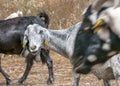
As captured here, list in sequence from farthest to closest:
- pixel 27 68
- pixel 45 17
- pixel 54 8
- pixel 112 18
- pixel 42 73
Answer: pixel 54 8
pixel 42 73
pixel 45 17
pixel 27 68
pixel 112 18

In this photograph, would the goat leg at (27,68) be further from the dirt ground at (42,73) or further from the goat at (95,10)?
the goat at (95,10)

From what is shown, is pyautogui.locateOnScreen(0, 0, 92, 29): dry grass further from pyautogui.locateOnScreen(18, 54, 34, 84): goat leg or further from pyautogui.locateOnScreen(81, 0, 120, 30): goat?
pyautogui.locateOnScreen(81, 0, 120, 30): goat

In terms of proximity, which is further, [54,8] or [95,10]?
[54,8]

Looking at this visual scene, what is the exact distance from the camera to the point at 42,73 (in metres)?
10.4

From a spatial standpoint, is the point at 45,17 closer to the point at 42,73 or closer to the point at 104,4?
the point at 42,73

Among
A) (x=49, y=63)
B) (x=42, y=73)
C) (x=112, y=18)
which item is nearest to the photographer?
(x=112, y=18)

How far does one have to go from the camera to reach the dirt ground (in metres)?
9.13

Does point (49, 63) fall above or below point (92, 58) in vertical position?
below

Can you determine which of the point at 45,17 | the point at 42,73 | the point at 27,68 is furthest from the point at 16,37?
the point at 42,73

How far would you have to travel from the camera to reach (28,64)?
9.66 meters

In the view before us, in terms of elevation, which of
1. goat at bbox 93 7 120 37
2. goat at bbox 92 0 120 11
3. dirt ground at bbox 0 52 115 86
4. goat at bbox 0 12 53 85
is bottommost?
dirt ground at bbox 0 52 115 86

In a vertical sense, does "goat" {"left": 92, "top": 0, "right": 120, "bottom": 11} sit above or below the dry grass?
above

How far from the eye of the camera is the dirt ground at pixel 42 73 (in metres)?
9.13

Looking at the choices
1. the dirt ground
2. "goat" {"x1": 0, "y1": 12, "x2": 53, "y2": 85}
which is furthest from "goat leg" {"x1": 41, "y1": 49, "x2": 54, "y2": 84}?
the dirt ground
